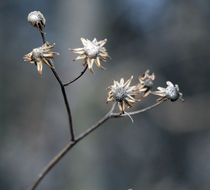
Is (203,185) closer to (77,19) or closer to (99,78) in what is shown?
(99,78)

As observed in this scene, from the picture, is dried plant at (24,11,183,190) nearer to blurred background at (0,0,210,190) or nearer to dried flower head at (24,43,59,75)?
dried flower head at (24,43,59,75)

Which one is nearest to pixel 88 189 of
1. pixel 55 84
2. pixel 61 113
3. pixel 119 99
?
pixel 61 113

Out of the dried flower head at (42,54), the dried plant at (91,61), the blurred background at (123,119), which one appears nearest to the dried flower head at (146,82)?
the dried plant at (91,61)

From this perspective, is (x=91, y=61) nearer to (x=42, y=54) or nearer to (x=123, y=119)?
(x=42, y=54)

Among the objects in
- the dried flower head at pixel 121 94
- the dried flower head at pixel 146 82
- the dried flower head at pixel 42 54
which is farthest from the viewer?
the dried flower head at pixel 146 82

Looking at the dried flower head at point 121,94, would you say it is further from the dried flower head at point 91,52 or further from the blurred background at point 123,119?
the blurred background at point 123,119

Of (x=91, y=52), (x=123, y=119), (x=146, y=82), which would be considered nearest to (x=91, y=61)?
(x=91, y=52)

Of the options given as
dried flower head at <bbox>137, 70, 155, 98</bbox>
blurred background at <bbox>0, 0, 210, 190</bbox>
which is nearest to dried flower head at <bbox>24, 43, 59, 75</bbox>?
dried flower head at <bbox>137, 70, 155, 98</bbox>

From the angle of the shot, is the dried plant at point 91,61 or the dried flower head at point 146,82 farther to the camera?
the dried flower head at point 146,82

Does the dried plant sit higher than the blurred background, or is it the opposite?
the blurred background
